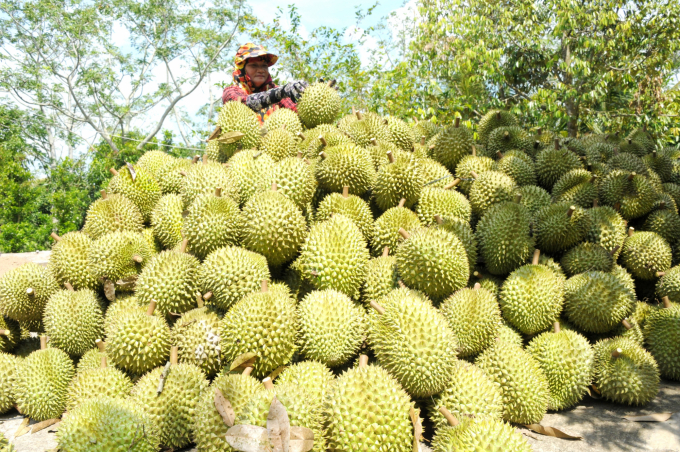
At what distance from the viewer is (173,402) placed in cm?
240

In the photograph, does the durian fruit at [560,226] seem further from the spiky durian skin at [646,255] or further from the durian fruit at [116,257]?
the durian fruit at [116,257]

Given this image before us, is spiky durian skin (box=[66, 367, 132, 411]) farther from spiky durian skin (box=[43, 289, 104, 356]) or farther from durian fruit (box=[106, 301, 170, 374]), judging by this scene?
spiky durian skin (box=[43, 289, 104, 356])

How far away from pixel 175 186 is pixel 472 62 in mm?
9288

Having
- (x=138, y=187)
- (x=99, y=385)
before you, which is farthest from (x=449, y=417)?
(x=138, y=187)

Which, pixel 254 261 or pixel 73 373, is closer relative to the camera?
pixel 254 261

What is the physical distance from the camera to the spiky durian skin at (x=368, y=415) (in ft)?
6.39

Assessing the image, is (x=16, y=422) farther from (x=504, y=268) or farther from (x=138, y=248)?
(x=504, y=268)

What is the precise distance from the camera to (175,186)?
3.86m

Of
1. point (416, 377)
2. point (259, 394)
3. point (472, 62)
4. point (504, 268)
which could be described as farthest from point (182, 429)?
point (472, 62)

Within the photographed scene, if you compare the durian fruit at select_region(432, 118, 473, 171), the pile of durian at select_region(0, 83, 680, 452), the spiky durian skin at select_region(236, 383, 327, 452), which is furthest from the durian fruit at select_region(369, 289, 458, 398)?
the durian fruit at select_region(432, 118, 473, 171)

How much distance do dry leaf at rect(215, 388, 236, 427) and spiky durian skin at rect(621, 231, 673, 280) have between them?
3.36 metres

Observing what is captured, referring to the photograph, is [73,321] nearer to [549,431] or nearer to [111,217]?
[111,217]

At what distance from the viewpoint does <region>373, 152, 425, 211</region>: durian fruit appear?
3.28 metres

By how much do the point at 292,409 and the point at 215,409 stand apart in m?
0.38
